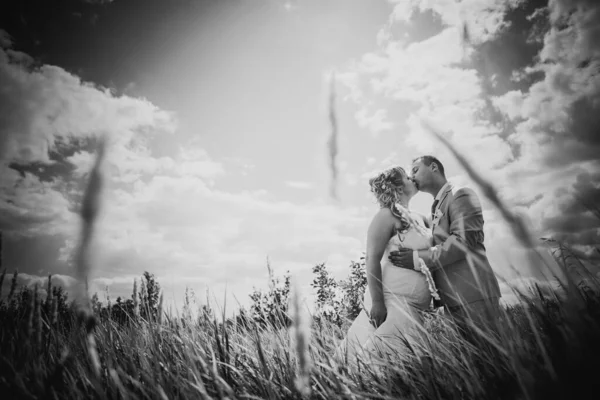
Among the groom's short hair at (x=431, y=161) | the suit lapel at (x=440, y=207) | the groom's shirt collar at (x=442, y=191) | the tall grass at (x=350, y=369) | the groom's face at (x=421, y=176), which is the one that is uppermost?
the groom's short hair at (x=431, y=161)

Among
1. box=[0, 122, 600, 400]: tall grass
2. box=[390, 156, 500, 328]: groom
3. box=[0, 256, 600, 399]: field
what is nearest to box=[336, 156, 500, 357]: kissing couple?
box=[390, 156, 500, 328]: groom

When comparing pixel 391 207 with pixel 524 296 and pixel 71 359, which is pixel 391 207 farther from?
pixel 71 359

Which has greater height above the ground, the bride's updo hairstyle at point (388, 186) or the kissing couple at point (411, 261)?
the bride's updo hairstyle at point (388, 186)

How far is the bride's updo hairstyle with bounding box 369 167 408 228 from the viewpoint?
3.69 meters

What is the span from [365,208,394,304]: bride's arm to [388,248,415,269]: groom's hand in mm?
215

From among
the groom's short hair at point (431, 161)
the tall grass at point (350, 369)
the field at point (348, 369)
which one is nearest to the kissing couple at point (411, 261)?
the groom's short hair at point (431, 161)

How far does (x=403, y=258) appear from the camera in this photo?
3.10 meters

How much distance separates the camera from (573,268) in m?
1.67

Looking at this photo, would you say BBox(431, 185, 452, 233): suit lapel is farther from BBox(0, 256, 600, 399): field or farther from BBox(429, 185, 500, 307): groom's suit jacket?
BBox(0, 256, 600, 399): field

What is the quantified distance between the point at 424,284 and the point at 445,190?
1.55 m

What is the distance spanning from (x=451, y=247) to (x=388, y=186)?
1134mm

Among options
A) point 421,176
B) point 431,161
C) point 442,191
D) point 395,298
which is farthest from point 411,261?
point 431,161

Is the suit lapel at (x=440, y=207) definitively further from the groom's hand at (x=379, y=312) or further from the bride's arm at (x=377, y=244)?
the groom's hand at (x=379, y=312)

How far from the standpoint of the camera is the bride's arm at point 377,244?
3205mm
